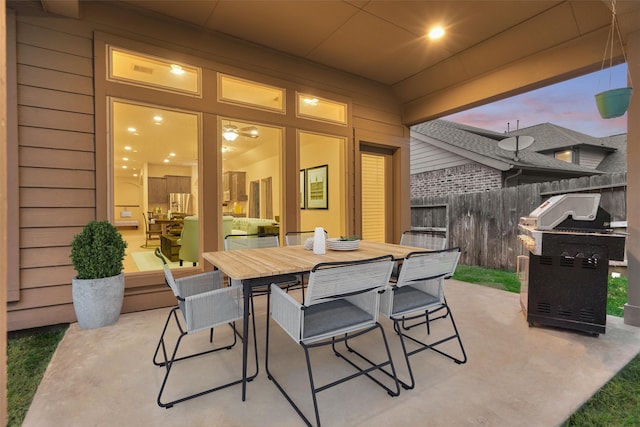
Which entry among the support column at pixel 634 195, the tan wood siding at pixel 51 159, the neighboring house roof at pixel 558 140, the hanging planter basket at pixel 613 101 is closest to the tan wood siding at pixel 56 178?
the tan wood siding at pixel 51 159

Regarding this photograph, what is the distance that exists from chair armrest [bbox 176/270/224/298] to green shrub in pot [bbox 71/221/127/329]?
3.71 ft

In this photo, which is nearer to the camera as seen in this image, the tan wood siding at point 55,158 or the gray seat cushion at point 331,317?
the gray seat cushion at point 331,317

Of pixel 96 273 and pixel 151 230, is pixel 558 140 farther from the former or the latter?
pixel 96 273

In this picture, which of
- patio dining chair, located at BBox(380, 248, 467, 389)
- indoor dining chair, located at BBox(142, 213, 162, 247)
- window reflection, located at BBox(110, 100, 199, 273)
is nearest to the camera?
patio dining chair, located at BBox(380, 248, 467, 389)

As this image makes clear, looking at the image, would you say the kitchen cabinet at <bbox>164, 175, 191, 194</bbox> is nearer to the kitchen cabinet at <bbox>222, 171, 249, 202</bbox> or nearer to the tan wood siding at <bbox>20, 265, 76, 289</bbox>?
the kitchen cabinet at <bbox>222, 171, 249, 202</bbox>

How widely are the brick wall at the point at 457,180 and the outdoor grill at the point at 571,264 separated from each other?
453 cm

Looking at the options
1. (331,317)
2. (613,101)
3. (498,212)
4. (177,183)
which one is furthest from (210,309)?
(498,212)

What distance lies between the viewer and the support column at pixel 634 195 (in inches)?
116

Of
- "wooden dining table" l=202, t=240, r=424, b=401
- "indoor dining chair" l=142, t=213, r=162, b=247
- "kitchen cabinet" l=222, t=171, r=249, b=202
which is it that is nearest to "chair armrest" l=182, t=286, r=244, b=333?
"wooden dining table" l=202, t=240, r=424, b=401

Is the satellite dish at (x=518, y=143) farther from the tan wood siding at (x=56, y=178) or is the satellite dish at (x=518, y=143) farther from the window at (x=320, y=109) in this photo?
the tan wood siding at (x=56, y=178)

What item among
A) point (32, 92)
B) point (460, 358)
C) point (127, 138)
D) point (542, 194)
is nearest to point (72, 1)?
point (32, 92)

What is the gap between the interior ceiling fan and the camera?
4091mm

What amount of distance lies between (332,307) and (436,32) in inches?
145

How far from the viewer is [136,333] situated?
2.78 m
